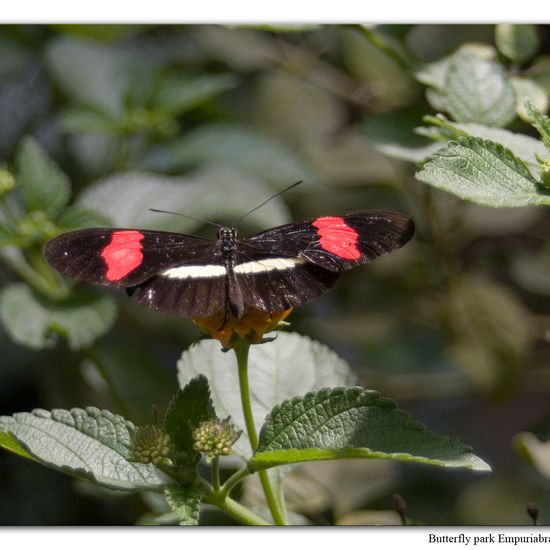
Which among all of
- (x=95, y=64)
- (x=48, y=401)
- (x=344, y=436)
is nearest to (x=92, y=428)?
(x=344, y=436)

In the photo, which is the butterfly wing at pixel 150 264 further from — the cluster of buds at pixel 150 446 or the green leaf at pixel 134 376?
the green leaf at pixel 134 376

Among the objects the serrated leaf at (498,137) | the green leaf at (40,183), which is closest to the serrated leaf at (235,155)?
the green leaf at (40,183)

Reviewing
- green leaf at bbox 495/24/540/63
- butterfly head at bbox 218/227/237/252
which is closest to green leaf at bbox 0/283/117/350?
butterfly head at bbox 218/227/237/252

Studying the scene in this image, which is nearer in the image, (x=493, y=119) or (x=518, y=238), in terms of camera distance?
(x=493, y=119)

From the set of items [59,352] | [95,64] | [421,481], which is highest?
[95,64]

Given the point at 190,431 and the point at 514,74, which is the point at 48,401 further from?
the point at 514,74

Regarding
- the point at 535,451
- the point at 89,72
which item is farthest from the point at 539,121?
the point at 89,72
